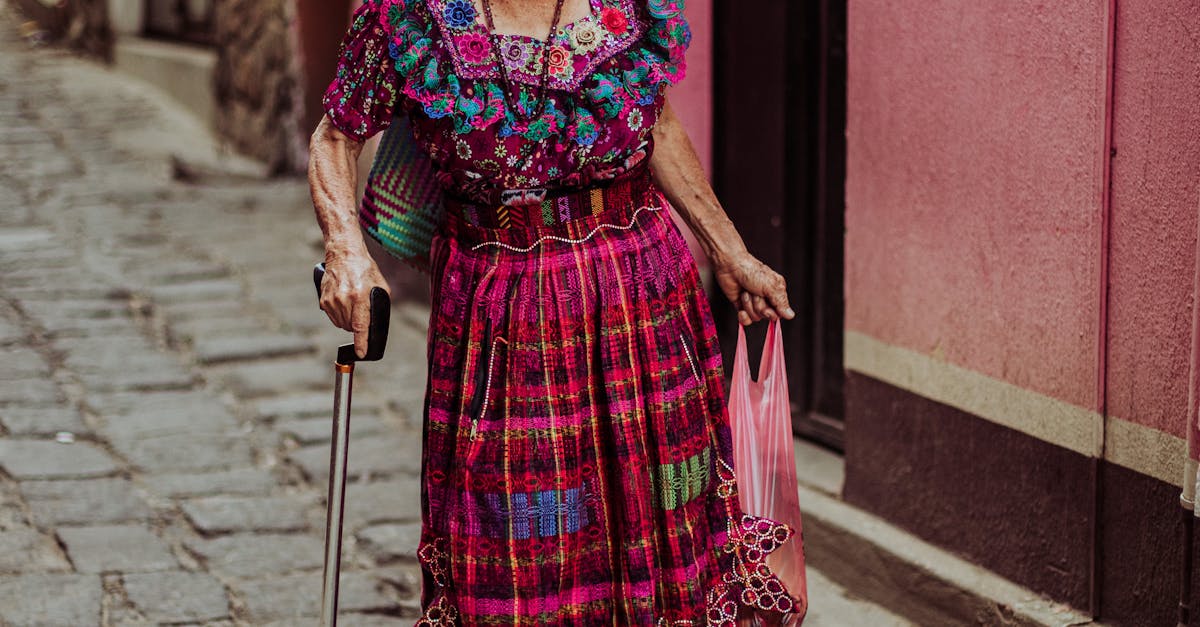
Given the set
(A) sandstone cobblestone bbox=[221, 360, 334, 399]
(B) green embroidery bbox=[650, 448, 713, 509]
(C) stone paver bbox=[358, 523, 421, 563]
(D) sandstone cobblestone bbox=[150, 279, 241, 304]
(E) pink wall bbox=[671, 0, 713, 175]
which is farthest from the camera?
(D) sandstone cobblestone bbox=[150, 279, 241, 304]

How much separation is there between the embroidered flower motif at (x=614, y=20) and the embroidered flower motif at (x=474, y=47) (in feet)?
0.82

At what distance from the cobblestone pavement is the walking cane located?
1248 mm

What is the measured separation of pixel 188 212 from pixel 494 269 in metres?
7.46

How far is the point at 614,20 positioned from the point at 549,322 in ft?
1.98

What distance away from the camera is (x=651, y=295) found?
3.19 metres

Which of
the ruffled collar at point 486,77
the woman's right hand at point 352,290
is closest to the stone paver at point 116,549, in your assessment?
the woman's right hand at point 352,290

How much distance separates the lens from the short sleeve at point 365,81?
304 centimetres

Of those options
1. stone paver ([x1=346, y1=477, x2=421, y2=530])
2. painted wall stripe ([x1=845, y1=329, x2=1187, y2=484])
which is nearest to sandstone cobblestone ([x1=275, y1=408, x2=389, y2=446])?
stone paver ([x1=346, y1=477, x2=421, y2=530])

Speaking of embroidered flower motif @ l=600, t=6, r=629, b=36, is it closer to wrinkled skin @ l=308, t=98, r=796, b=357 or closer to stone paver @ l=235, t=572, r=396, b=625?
wrinkled skin @ l=308, t=98, r=796, b=357

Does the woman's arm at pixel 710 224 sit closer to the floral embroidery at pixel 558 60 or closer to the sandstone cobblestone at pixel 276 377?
the floral embroidery at pixel 558 60

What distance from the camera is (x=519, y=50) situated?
9.89ft

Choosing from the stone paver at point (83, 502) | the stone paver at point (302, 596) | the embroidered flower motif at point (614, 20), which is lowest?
the stone paver at point (302, 596)

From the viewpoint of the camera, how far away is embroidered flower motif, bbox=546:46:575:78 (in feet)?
9.89

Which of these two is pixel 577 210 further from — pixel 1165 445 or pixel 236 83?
pixel 236 83
